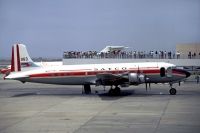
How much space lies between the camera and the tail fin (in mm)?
32156

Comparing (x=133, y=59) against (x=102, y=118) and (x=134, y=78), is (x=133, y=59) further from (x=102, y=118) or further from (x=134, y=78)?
(x=102, y=118)

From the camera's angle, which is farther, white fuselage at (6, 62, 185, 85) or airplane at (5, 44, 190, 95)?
white fuselage at (6, 62, 185, 85)

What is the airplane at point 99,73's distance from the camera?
2925cm

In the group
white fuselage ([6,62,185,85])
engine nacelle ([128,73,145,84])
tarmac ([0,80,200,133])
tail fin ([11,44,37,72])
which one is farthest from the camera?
tail fin ([11,44,37,72])

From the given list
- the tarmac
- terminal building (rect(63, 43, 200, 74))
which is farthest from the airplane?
terminal building (rect(63, 43, 200, 74))

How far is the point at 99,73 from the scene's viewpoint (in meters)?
29.7

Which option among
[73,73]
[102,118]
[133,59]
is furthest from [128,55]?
[102,118]

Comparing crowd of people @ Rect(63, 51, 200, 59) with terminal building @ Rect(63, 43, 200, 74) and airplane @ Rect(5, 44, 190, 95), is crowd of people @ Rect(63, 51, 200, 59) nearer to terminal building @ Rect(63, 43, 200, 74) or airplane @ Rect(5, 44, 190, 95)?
terminal building @ Rect(63, 43, 200, 74)

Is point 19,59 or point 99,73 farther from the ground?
point 19,59

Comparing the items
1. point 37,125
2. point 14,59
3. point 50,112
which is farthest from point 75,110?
point 14,59

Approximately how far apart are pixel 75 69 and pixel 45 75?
2877 mm

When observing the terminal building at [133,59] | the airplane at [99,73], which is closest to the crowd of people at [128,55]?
the terminal building at [133,59]

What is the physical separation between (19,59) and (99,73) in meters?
8.41

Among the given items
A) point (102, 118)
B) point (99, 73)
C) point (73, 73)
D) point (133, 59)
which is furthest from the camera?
point (133, 59)
